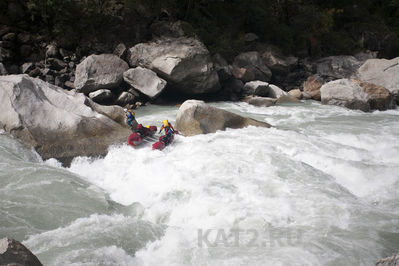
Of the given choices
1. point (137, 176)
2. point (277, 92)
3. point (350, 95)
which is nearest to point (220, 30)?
point (277, 92)

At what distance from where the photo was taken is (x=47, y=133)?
6781mm

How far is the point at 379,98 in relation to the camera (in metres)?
12.4

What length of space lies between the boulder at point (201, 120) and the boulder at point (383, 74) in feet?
29.1

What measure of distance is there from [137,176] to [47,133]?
236cm

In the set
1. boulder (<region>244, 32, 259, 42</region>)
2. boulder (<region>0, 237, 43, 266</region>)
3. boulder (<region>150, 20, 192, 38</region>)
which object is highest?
boulder (<region>0, 237, 43, 266</region>)

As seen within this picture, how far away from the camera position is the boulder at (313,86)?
14936 millimetres

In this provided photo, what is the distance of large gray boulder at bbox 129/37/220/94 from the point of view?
1262cm

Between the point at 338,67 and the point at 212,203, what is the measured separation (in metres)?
15.9

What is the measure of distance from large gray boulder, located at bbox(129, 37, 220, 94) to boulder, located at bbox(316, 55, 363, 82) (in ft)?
25.0

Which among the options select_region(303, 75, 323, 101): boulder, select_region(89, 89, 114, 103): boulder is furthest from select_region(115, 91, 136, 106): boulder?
select_region(303, 75, 323, 101): boulder

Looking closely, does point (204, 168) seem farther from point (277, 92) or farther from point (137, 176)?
point (277, 92)

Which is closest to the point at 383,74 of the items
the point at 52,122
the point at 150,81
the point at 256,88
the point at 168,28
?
the point at 256,88

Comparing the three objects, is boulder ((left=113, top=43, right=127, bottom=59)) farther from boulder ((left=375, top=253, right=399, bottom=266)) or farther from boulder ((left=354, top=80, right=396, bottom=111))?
boulder ((left=375, top=253, right=399, bottom=266))

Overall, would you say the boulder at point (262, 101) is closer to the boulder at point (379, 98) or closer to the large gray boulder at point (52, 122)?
the boulder at point (379, 98)
